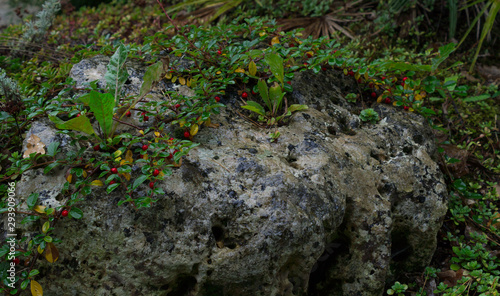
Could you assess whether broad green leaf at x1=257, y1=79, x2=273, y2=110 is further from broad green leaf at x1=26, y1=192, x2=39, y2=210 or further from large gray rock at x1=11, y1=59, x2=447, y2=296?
broad green leaf at x1=26, y1=192, x2=39, y2=210

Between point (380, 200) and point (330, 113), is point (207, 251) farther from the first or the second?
point (330, 113)

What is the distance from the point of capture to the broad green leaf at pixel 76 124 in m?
2.13

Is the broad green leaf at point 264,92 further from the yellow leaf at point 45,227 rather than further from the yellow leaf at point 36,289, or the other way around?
the yellow leaf at point 36,289

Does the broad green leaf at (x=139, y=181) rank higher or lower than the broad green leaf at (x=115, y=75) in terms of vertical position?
lower

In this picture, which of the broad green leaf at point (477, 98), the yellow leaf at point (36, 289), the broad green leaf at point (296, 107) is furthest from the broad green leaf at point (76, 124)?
the broad green leaf at point (477, 98)

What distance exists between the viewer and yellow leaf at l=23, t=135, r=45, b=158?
7.32 feet

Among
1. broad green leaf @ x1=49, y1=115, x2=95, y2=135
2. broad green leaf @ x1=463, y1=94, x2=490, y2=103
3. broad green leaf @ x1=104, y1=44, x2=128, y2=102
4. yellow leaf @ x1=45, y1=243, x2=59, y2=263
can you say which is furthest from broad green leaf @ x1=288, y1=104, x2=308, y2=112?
broad green leaf @ x1=463, y1=94, x2=490, y2=103

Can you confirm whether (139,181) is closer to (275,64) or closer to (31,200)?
(31,200)

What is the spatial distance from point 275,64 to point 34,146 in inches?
67.1

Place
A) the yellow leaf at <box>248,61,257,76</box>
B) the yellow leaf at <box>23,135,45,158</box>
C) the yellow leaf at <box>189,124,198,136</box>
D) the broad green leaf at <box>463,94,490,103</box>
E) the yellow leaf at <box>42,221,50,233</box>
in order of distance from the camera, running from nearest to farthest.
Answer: the yellow leaf at <box>42,221,50,233</box>
the yellow leaf at <box>23,135,45,158</box>
the yellow leaf at <box>189,124,198,136</box>
the yellow leaf at <box>248,61,257,76</box>
the broad green leaf at <box>463,94,490,103</box>

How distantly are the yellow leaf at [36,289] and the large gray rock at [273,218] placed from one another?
0.10m

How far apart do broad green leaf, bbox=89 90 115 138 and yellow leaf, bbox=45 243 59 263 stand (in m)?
0.72

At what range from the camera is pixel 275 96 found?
2.81 metres

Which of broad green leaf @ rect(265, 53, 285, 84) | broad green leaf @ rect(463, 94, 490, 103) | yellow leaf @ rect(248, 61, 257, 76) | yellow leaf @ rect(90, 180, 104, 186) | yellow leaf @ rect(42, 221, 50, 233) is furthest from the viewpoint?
broad green leaf @ rect(463, 94, 490, 103)
